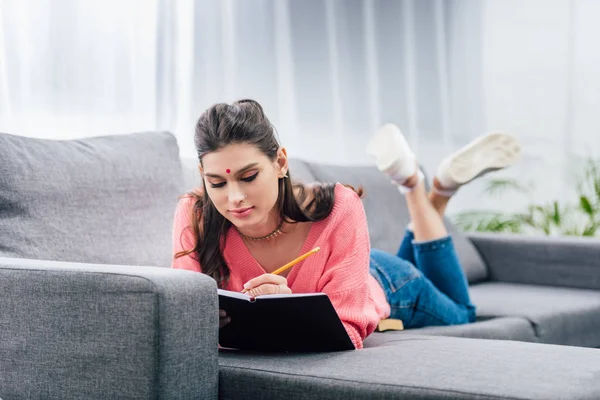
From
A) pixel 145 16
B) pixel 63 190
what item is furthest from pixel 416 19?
pixel 63 190

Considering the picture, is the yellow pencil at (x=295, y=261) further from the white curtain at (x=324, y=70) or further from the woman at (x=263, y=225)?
the white curtain at (x=324, y=70)

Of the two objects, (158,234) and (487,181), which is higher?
(158,234)

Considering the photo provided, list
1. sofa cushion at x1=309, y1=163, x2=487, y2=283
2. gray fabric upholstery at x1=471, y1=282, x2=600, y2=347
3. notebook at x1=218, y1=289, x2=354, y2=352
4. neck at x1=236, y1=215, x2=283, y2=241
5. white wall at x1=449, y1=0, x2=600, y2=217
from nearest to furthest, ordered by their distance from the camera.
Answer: notebook at x1=218, y1=289, x2=354, y2=352, neck at x1=236, y1=215, x2=283, y2=241, gray fabric upholstery at x1=471, y1=282, x2=600, y2=347, sofa cushion at x1=309, y1=163, x2=487, y2=283, white wall at x1=449, y1=0, x2=600, y2=217

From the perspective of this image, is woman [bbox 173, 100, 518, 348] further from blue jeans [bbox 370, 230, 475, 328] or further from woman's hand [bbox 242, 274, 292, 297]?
blue jeans [bbox 370, 230, 475, 328]

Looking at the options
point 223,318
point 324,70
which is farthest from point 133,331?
point 324,70

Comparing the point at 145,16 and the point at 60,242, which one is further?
the point at 145,16

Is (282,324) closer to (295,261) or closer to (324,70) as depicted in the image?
(295,261)

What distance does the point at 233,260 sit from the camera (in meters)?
1.98

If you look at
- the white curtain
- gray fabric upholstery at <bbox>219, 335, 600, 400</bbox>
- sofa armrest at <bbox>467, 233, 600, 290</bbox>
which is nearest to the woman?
gray fabric upholstery at <bbox>219, 335, 600, 400</bbox>

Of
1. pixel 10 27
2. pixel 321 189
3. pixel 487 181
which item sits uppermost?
pixel 10 27

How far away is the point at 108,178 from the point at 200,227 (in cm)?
39

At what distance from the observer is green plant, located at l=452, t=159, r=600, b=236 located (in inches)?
167

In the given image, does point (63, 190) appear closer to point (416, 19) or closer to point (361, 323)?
point (361, 323)

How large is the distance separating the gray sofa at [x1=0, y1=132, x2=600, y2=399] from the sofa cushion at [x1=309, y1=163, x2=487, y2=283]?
3.18ft
